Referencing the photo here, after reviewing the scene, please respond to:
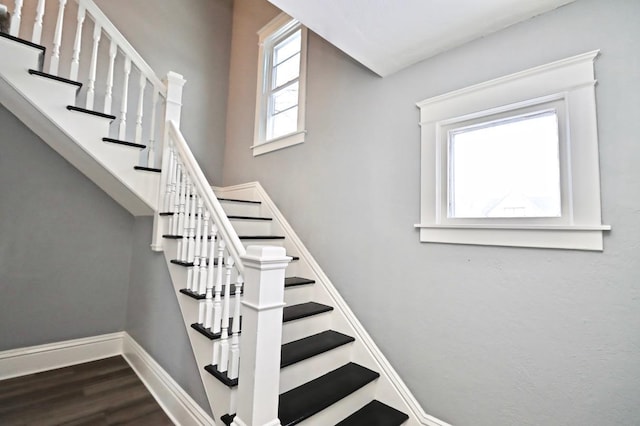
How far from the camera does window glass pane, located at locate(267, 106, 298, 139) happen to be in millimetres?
2840

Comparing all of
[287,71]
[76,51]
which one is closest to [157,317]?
[76,51]

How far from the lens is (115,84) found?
2.85 meters

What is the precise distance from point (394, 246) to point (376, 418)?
38.9 inches

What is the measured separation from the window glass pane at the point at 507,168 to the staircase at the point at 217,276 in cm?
108

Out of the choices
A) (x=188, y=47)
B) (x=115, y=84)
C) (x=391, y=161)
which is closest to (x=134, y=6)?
(x=188, y=47)

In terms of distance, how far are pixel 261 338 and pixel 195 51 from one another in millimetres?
3538

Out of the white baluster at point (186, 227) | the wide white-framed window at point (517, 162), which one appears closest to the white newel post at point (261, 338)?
the white baluster at point (186, 227)

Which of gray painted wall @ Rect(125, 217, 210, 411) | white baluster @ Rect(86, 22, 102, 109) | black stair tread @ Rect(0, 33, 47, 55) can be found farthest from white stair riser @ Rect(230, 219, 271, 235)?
black stair tread @ Rect(0, 33, 47, 55)

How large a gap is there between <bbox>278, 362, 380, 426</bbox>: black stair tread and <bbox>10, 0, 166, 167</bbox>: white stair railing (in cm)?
195

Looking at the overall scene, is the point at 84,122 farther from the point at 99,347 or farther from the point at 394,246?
the point at 394,246

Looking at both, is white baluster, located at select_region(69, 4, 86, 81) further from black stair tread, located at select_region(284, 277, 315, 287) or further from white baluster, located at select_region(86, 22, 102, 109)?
black stair tread, located at select_region(284, 277, 315, 287)

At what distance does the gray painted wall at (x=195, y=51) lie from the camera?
120 inches

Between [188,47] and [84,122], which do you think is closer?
[84,122]

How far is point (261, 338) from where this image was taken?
120 cm
